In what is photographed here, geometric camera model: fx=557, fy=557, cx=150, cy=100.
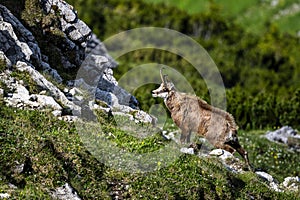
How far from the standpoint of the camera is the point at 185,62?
103438mm

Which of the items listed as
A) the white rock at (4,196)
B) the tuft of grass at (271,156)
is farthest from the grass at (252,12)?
the white rock at (4,196)

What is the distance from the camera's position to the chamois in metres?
23.0

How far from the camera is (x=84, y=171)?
57.2ft

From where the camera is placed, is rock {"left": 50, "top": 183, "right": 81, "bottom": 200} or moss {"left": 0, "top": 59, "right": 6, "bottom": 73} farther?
moss {"left": 0, "top": 59, "right": 6, "bottom": 73}

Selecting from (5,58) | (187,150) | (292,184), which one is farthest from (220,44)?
(5,58)

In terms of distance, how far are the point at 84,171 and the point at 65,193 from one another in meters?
1.21

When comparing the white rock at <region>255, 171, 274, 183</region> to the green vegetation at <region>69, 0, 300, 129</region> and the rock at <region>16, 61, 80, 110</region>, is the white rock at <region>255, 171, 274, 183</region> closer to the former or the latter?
the rock at <region>16, 61, 80, 110</region>

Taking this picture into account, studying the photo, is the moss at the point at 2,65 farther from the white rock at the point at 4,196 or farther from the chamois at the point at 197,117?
the chamois at the point at 197,117

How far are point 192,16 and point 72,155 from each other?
120644mm

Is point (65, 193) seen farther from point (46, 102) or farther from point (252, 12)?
point (252, 12)

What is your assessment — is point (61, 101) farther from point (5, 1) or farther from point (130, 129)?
point (5, 1)

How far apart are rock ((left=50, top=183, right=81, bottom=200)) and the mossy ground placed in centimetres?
16

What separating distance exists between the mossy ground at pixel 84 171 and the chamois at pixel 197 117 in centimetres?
263

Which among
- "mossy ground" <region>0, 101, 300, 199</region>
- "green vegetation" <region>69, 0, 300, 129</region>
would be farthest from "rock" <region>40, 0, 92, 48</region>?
"green vegetation" <region>69, 0, 300, 129</region>
